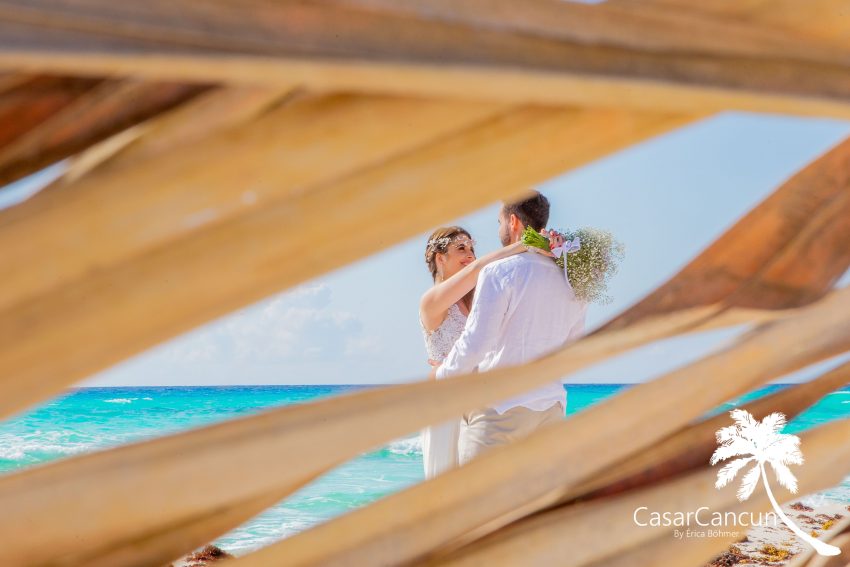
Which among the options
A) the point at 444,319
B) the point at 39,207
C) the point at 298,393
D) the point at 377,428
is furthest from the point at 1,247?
the point at 298,393

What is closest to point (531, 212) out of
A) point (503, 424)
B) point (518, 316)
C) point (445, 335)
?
point (518, 316)

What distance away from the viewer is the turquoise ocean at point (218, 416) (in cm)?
693

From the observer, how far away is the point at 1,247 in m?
0.21

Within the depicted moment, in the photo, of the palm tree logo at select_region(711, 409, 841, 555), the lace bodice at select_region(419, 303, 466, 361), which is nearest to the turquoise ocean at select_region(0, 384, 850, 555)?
the lace bodice at select_region(419, 303, 466, 361)

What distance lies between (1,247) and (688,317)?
25cm

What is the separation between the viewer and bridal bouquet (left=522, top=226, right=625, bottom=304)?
169 cm

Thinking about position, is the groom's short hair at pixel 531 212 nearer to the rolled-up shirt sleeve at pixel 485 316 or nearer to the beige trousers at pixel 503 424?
the rolled-up shirt sleeve at pixel 485 316

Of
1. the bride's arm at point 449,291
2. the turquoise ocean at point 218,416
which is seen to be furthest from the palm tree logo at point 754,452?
the turquoise ocean at point 218,416

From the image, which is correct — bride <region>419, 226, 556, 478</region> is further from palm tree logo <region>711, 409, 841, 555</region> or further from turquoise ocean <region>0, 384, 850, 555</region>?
turquoise ocean <region>0, 384, 850, 555</region>

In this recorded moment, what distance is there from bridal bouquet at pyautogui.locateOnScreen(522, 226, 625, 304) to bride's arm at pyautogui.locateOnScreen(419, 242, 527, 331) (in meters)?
0.07

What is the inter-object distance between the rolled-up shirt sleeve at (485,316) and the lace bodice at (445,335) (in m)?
0.53

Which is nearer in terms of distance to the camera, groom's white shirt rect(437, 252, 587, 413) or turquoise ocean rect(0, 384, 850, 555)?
groom's white shirt rect(437, 252, 587, 413)

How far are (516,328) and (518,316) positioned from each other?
0.03 metres

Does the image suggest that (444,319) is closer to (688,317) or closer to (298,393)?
(688,317)
